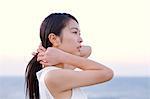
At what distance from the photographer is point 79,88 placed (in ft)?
6.30

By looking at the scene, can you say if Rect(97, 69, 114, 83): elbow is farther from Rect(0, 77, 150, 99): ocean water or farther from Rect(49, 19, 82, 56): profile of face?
Rect(0, 77, 150, 99): ocean water

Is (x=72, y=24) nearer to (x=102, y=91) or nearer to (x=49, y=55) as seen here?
(x=49, y=55)

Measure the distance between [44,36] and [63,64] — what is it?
125 mm

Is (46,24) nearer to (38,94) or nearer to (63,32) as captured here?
(63,32)

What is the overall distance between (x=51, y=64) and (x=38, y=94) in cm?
20

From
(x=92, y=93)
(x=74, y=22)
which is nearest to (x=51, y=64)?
(x=74, y=22)

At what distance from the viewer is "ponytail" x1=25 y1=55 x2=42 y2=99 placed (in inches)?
79.3

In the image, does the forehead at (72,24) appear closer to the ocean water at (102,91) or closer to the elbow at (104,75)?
the elbow at (104,75)

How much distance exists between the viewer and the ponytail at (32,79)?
79.3 inches

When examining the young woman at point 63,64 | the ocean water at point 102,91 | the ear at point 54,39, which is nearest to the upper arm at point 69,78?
the young woman at point 63,64

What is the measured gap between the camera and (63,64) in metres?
1.93

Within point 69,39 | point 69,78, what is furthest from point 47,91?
point 69,39

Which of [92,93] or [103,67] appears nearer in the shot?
[103,67]

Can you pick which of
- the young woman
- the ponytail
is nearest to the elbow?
the young woman
